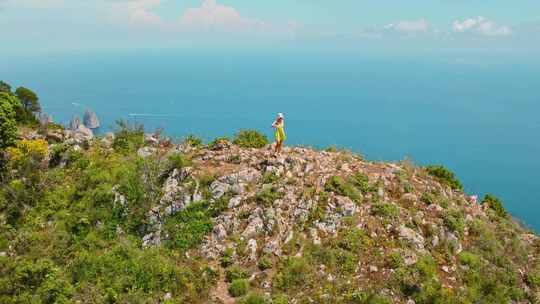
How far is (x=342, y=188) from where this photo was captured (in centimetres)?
1717

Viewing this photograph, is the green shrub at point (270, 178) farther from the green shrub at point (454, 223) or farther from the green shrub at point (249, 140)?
the green shrub at point (454, 223)

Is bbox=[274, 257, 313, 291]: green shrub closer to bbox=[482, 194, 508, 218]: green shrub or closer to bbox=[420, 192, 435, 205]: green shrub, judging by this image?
bbox=[420, 192, 435, 205]: green shrub

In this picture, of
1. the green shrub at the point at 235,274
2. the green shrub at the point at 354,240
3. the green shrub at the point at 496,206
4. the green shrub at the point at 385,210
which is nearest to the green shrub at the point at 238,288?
the green shrub at the point at 235,274

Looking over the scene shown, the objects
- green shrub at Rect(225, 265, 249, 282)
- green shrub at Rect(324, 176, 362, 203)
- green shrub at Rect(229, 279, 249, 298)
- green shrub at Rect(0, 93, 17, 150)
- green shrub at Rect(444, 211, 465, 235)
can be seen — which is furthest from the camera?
green shrub at Rect(0, 93, 17, 150)

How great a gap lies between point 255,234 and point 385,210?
598 centimetres

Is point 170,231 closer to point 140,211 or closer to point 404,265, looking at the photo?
point 140,211

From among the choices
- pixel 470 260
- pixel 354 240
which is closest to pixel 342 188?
pixel 354 240

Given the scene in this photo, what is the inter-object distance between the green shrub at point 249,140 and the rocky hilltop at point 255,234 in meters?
0.69

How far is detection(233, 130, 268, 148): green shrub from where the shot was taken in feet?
72.8

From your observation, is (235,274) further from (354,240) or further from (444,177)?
(444,177)

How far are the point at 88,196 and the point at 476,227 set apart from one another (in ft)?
61.9

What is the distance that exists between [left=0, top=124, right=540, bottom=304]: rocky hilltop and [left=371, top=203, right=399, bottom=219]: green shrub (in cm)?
5

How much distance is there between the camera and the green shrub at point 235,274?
13.5 m

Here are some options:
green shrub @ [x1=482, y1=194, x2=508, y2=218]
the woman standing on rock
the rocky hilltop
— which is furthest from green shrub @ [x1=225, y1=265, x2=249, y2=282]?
green shrub @ [x1=482, y1=194, x2=508, y2=218]
